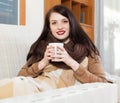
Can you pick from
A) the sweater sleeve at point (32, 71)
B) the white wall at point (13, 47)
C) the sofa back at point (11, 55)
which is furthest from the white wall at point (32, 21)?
the sweater sleeve at point (32, 71)

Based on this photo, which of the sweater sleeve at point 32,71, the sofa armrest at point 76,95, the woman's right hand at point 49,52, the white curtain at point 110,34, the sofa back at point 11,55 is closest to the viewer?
the sofa armrest at point 76,95

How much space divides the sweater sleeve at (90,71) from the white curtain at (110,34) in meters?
1.99

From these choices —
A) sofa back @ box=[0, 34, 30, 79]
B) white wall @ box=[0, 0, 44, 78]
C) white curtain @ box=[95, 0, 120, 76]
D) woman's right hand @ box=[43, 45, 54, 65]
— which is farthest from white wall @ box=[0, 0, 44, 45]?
white curtain @ box=[95, 0, 120, 76]

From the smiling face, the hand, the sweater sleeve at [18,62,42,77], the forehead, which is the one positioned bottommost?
the sweater sleeve at [18,62,42,77]

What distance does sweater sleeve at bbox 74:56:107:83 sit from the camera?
1535 millimetres

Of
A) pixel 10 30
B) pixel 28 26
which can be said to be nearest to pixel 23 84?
pixel 10 30

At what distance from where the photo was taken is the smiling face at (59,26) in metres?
1.75

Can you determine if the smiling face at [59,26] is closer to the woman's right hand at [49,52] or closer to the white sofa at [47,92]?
the woman's right hand at [49,52]

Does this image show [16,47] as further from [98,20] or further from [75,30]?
[98,20]

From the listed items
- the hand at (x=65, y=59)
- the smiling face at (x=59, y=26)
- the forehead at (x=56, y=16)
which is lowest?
the hand at (x=65, y=59)

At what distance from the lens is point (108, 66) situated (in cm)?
371

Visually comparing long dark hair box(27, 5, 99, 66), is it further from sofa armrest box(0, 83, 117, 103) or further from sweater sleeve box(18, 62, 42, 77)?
sofa armrest box(0, 83, 117, 103)

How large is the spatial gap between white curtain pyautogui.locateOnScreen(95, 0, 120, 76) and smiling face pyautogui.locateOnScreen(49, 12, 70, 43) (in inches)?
77.1

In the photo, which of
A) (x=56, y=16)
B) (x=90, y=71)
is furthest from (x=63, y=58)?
(x=56, y=16)
